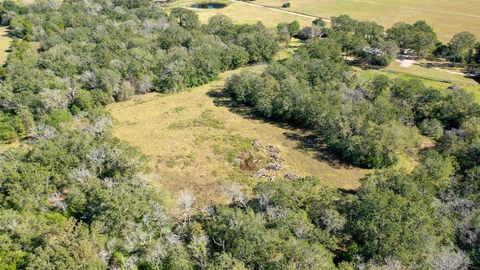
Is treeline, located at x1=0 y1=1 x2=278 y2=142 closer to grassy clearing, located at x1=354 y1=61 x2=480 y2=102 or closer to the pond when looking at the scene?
grassy clearing, located at x1=354 y1=61 x2=480 y2=102

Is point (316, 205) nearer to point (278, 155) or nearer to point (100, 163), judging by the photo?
point (278, 155)

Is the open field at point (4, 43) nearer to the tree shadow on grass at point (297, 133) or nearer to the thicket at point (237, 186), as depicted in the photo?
the thicket at point (237, 186)

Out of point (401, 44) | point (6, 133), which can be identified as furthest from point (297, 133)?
point (401, 44)

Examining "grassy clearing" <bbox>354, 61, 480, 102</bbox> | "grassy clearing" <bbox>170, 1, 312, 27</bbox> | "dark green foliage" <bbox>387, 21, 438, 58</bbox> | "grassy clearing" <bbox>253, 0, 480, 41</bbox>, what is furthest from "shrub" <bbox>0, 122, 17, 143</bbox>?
"grassy clearing" <bbox>253, 0, 480, 41</bbox>

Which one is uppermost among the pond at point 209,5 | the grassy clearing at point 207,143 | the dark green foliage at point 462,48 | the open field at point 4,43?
the pond at point 209,5

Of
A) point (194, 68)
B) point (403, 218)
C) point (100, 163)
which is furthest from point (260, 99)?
point (403, 218)

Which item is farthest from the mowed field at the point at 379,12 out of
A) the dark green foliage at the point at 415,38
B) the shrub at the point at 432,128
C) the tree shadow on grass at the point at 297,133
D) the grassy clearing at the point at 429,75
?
the shrub at the point at 432,128

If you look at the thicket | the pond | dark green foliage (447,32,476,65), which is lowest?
the thicket
